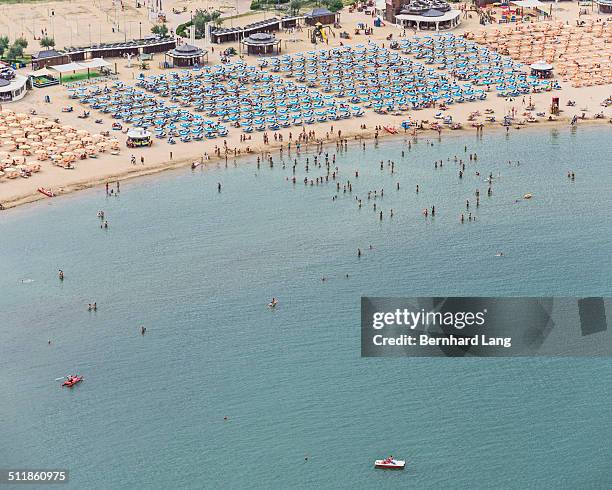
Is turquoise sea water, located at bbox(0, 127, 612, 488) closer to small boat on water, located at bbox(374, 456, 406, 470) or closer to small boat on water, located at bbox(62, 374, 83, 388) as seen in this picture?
small boat on water, located at bbox(374, 456, 406, 470)

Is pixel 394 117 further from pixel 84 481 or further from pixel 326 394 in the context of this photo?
pixel 84 481

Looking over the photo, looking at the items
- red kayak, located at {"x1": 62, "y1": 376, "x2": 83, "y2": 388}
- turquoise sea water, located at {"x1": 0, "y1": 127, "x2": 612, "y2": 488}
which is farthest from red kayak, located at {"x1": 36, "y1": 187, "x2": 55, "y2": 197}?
red kayak, located at {"x1": 62, "y1": 376, "x2": 83, "y2": 388}

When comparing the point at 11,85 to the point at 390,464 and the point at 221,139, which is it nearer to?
the point at 221,139

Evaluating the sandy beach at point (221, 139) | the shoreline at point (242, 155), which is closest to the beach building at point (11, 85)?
the sandy beach at point (221, 139)

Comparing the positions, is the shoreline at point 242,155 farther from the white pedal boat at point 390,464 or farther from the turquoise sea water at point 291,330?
the white pedal boat at point 390,464

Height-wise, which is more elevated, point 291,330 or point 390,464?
point 291,330

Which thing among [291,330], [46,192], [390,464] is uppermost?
[291,330]

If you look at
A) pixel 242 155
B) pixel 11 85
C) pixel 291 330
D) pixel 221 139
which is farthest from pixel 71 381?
pixel 11 85
